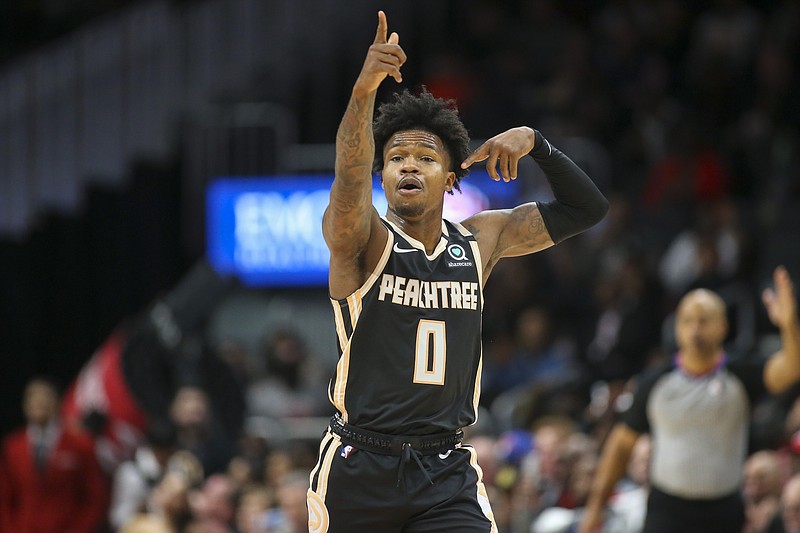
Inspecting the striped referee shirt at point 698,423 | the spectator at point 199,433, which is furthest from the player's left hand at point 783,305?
the spectator at point 199,433

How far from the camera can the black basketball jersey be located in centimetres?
516

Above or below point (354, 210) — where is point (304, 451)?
below

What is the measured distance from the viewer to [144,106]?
1600 cm

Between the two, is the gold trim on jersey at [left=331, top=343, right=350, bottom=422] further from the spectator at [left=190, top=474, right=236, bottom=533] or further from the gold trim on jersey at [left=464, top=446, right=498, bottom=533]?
the spectator at [left=190, top=474, right=236, bottom=533]

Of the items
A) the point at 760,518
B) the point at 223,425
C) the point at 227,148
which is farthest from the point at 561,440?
the point at 227,148

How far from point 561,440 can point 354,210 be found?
5677mm

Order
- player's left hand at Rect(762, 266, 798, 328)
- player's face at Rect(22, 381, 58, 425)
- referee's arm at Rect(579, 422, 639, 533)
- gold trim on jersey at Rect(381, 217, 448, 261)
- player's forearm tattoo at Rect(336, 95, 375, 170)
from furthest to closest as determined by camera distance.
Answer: player's face at Rect(22, 381, 58, 425) < referee's arm at Rect(579, 422, 639, 533) < player's left hand at Rect(762, 266, 798, 328) < gold trim on jersey at Rect(381, 217, 448, 261) < player's forearm tattoo at Rect(336, 95, 375, 170)

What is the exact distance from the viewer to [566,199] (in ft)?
19.2

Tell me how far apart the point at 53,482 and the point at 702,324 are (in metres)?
6.07

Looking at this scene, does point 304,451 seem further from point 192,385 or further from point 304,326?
point 304,326

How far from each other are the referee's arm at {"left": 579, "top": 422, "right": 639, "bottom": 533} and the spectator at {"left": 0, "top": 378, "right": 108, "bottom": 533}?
16.7 ft

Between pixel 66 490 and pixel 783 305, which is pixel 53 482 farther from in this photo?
pixel 783 305

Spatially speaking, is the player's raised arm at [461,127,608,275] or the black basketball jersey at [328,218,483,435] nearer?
the black basketball jersey at [328,218,483,435]

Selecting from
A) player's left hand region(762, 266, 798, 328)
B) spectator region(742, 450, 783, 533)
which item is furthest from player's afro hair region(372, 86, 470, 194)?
spectator region(742, 450, 783, 533)
